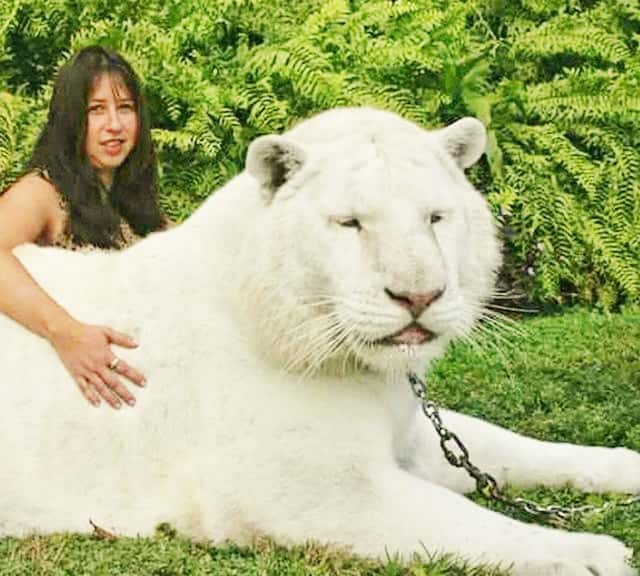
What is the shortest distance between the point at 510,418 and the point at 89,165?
1994mm

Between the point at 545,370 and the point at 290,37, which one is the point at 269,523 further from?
the point at 290,37

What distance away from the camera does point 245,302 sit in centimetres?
388

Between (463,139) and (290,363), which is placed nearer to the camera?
(290,363)

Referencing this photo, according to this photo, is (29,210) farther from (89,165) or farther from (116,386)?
(116,386)

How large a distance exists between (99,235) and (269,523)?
1751 mm

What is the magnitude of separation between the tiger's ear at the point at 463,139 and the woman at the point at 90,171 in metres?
1.56

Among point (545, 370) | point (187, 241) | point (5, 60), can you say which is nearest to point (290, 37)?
point (5, 60)

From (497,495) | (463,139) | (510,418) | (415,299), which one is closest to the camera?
(415,299)

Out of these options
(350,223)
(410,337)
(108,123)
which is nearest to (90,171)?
(108,123)

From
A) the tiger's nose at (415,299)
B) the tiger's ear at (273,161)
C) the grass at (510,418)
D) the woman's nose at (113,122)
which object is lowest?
the grass at (510,418)

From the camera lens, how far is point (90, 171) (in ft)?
17.3

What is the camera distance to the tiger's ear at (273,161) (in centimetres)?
375

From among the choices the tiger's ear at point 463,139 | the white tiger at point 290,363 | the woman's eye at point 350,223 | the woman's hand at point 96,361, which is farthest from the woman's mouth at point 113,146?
the woman's eye at point 350,223

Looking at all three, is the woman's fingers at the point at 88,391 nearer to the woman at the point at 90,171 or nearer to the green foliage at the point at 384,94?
the woman at the point at 90,171
